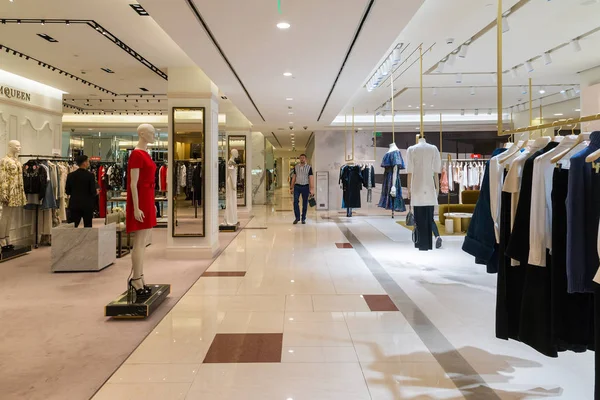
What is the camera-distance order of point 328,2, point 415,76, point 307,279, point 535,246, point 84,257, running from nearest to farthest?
1. point 535,246
2. point 328,2
3. point 307,279
4. point 84,257
5. point 415,76

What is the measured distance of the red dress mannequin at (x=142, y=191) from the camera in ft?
12.8

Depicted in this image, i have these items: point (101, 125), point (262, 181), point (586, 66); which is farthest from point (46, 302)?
point (262, 181)

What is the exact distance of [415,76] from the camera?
8961 mm

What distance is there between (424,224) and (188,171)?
139 inches

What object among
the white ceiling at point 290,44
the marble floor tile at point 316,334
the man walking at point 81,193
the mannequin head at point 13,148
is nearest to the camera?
the marble floor tile at point 316,334

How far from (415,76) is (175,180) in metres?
5.47

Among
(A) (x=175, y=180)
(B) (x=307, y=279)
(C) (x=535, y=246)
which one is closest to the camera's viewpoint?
(C) (x=535, y=246)

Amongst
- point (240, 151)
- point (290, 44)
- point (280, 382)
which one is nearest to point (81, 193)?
point (290, 44)

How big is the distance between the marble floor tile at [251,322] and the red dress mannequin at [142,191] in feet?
3.75

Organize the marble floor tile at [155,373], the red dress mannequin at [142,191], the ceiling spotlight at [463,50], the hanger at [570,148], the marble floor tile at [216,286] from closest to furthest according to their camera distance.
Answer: the hanger at [570,148] < the marble floor tile at [155,373] < the red dress mannequin at [142,191] < the marble floor tile at [216,286] < the ceiling spotlight at [463,50]

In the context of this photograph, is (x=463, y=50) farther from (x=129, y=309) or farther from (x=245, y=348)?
(x=129, y=309)

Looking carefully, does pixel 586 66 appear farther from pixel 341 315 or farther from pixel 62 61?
pixel 62 61

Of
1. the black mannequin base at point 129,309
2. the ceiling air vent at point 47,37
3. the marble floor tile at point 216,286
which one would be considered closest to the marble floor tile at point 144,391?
the black mannequin base at point 129,309

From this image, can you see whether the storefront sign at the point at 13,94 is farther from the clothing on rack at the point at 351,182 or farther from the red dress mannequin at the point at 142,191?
the clothing on rack at the point at 351,182
